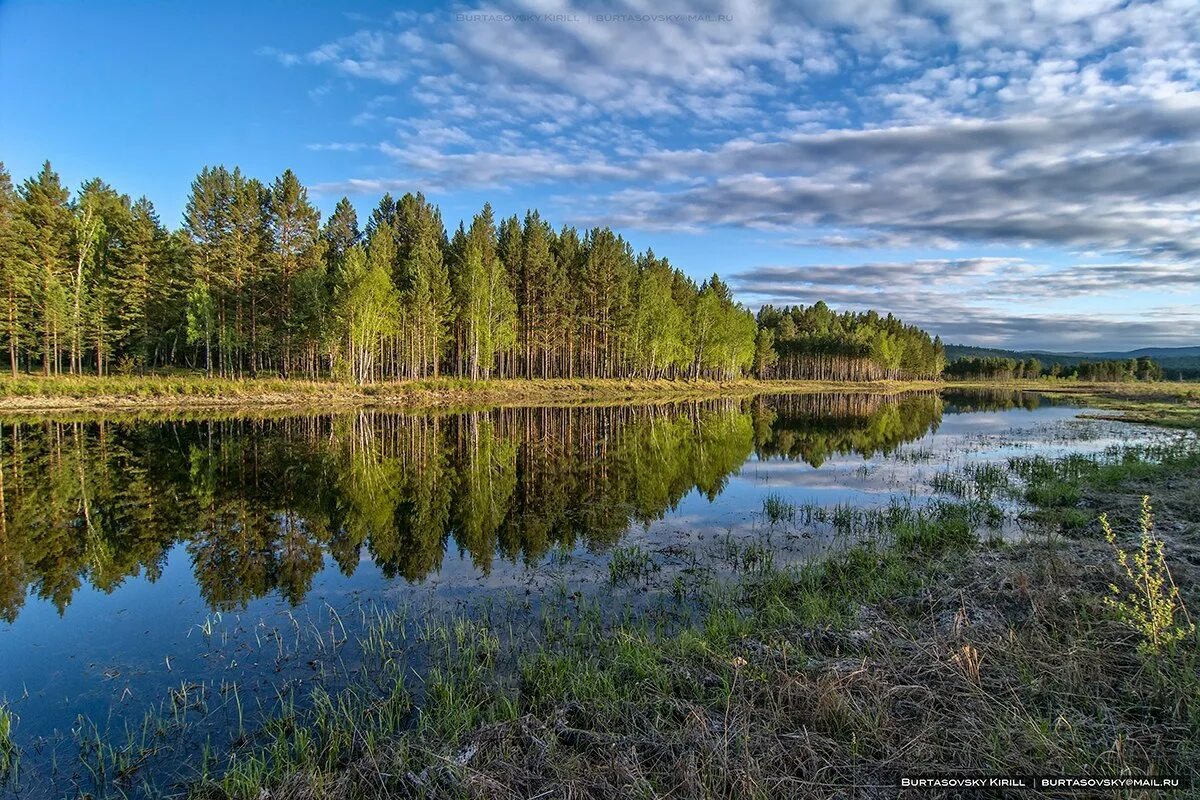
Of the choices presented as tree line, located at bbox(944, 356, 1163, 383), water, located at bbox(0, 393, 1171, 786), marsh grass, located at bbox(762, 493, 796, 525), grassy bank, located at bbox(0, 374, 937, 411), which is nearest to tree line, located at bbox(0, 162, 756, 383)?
grassy bank, located at bbox(0, 374, 937, 411)

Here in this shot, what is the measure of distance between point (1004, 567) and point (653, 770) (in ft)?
26.8

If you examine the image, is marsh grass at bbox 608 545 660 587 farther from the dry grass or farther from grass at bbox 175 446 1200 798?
the dry grass

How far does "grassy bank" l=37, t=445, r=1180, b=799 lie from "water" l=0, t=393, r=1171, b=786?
1482 millimetres

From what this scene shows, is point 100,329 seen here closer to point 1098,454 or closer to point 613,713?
point 613,713

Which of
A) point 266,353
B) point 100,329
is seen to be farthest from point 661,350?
point 100,329

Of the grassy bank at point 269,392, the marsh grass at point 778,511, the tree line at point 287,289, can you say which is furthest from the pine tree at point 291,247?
the marsh grass at point 778,511

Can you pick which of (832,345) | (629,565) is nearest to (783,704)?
(629,565)

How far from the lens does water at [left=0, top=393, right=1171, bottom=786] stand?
8258 millimetres

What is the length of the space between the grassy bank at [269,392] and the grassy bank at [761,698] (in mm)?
48630

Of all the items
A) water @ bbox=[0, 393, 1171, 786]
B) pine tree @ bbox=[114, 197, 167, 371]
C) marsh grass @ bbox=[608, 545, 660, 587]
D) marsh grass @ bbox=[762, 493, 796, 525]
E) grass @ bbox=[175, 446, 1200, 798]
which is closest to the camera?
grass @ bbox=[175, 446, 1200, 798]

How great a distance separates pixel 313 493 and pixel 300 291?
1812 inches

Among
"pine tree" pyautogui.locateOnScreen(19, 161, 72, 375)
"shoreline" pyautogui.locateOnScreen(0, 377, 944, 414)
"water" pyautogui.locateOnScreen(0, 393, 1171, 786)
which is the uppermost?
"pine tree" pyautogui.locateOnScreen(19, 161, 72, 375)

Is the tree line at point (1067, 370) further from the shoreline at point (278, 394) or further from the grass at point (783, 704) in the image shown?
the grass at point (783, 704)

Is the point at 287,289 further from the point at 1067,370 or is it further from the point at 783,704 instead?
the point at 1067,370
